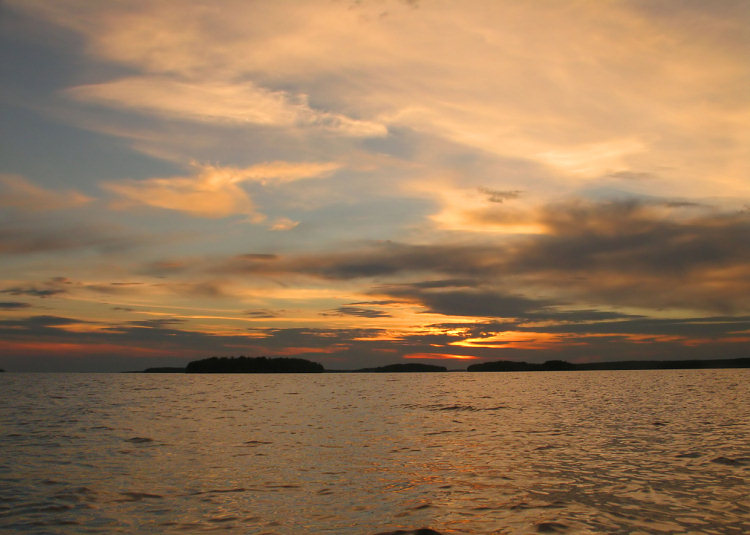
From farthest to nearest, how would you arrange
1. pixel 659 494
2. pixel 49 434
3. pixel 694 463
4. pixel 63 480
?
1. pixel 49 434
2. pixel 694 463
3. pixel 63 480
4. pixel 659 494

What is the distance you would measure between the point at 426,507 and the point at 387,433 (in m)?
21.4

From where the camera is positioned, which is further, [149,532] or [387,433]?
[387,433]

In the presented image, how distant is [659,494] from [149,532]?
59.4ft

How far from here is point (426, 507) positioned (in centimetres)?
1933

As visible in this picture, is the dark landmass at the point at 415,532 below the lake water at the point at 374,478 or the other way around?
the other way around

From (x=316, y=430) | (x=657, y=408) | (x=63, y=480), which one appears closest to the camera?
(x=63, y=480)

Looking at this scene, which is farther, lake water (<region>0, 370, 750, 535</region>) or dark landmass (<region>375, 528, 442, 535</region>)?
lake water (<region>0, 370, 750, 535</region>)

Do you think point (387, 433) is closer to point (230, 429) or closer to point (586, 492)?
point (230, 429)

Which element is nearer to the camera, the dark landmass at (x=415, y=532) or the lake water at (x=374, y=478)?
the dark landmass at (x=415, y=532)

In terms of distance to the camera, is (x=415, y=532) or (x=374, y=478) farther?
(x=374, y=478)

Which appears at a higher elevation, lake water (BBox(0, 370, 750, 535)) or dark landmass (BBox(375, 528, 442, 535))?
dark landmass (BBox(375, 528, 442, 535))

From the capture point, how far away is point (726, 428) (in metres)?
41.3

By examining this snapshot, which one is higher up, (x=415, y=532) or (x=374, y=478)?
(x=415, y=532)

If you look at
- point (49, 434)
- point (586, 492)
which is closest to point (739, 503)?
point (586, 492)
